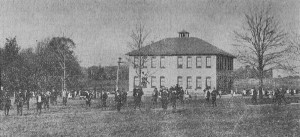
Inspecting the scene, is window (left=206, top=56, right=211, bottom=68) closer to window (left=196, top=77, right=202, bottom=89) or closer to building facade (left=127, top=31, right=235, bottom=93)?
building facade (left=127, top=31, right=235, bottom=93)

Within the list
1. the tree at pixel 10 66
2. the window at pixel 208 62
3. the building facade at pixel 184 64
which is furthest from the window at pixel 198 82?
the tree at pixel 10 66

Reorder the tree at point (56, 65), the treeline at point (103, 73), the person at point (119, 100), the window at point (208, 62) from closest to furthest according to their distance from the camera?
the person at point (119, 100) → the tree at point (56, 65) → the window at point (208, 62) → the treeline at point (103, 73)

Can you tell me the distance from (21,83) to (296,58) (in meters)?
26.8

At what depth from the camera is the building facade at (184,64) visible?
57.9 m

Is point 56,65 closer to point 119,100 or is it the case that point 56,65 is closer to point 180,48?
point 180,48

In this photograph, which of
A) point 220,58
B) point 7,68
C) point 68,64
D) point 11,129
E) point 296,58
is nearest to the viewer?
point 11,129

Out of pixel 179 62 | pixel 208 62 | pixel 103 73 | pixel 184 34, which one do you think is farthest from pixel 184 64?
pixel 103 73

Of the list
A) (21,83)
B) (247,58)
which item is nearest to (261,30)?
(247,58)

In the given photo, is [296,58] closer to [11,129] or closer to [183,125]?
[183,125]

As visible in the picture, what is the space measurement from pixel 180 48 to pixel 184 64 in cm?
240

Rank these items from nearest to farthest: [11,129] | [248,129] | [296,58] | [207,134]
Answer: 1. [207,134]
2. [248,129]
3. [11,129]
4. [296,58]

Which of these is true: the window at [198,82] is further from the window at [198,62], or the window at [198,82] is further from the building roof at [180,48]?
the building roof at [180,48]

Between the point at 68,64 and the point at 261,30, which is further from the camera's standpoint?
the point at 68,64

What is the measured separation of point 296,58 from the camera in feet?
118
